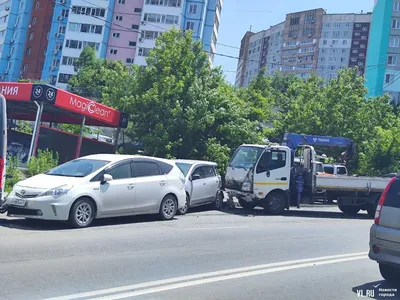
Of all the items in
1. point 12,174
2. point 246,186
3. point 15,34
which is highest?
point 15,34

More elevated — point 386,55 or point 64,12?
point 64,12

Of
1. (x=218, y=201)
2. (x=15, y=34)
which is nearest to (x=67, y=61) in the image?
(x=15, y=34)

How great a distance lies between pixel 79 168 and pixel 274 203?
306 inches

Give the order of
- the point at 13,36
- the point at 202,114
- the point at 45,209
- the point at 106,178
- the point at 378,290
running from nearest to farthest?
1. the point at 378,290
2. the point at 45,209
3. the point at 106,178
4. the point at 202,114
5. the point at 13,36

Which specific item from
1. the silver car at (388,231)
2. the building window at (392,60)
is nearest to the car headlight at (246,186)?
the silver car at (388,231)

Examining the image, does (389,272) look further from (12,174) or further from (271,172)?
(12,174)

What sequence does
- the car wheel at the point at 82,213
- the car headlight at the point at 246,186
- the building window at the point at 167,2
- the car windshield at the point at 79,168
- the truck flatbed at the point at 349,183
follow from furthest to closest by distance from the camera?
the building window at the point at 167,2 < the truck flatbed at the point at 349,183 < the car headlight at the point at 246,186 < the car windshield at the point at 79,168 < the car wheel at the point at 82,213

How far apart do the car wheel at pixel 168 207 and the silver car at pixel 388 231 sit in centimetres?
662

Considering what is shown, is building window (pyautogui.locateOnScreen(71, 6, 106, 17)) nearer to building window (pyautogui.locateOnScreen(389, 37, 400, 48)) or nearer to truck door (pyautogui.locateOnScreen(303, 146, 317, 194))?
building window (pyautogui.locateOnScreen(389, 37, 400, 48))

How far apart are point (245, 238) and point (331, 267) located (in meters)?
2.93

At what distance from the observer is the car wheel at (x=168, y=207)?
1316 cm

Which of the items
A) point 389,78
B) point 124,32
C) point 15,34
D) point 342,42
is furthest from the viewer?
point 342,42

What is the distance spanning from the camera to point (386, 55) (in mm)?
66812

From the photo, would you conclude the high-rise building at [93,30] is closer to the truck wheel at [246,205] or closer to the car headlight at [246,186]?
the truck wheel at [246,205]
